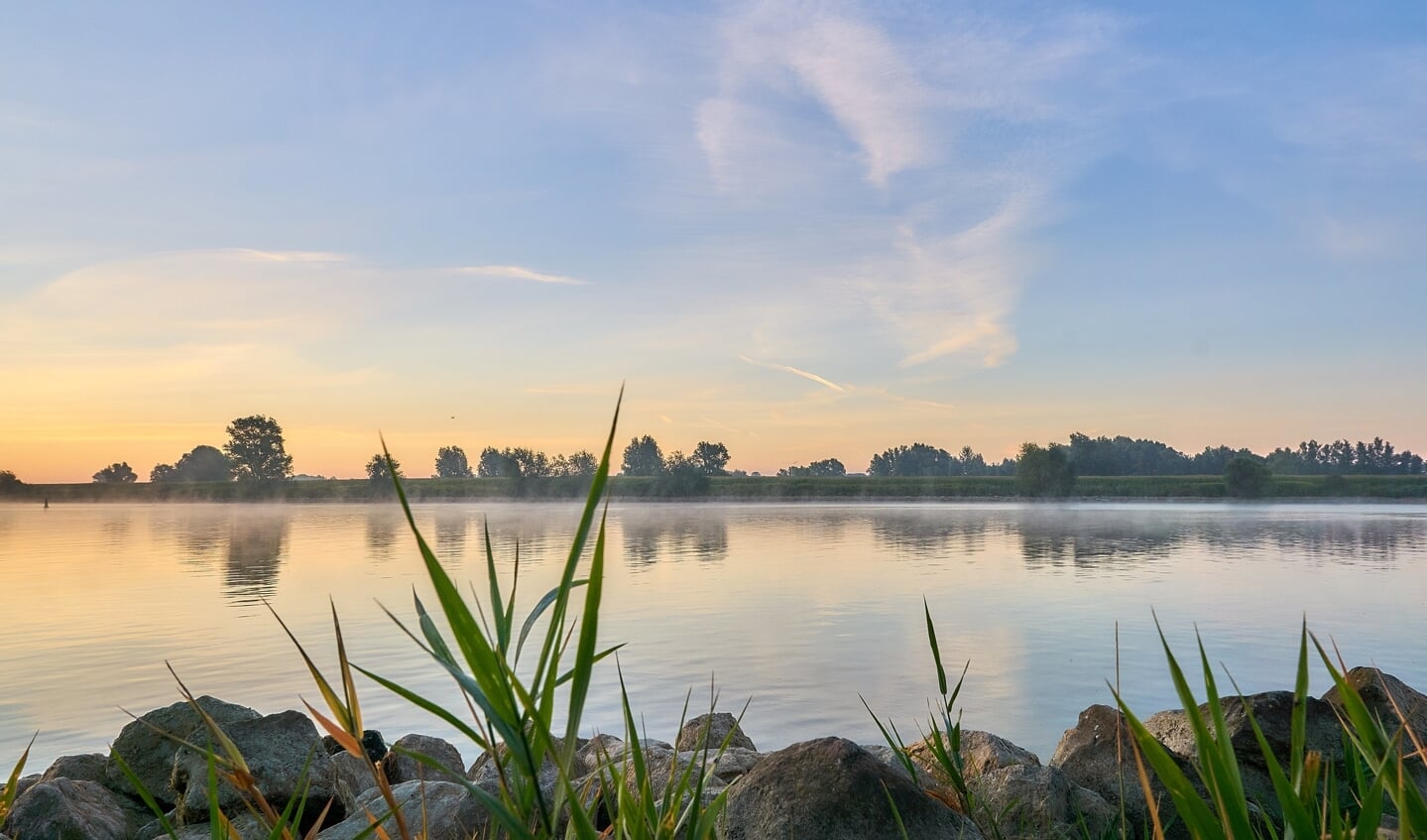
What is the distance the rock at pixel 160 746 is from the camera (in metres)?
7.71

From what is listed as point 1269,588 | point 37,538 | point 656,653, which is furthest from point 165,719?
point 37,538

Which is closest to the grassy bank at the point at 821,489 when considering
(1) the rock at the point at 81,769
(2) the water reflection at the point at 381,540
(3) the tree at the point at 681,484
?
(3) the tree at the point at 681,484

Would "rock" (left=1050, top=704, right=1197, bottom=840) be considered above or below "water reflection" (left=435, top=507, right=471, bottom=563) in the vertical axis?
above

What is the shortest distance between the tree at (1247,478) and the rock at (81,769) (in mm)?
111310

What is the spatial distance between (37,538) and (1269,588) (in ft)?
164

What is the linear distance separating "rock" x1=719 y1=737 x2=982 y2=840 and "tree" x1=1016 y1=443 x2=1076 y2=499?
11143 centimetres

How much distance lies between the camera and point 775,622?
1972 centimetres

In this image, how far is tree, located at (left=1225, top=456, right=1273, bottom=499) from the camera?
338 feet

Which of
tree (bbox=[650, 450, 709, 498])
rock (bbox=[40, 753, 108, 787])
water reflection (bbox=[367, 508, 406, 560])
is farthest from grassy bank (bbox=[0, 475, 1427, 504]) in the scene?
rock (bbox=[40, 753, 108, 787])

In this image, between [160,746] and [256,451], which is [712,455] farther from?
[160,746]

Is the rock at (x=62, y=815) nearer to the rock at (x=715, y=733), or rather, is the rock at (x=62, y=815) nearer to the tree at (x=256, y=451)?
the rock at (x=715, y=733)

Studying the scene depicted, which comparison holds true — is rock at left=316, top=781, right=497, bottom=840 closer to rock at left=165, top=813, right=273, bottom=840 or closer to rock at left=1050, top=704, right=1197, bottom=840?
rock at left=165, top=813, right=273, bottom=840

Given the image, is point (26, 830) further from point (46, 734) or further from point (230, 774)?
point (46, 734)

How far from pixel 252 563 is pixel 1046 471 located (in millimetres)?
92423
